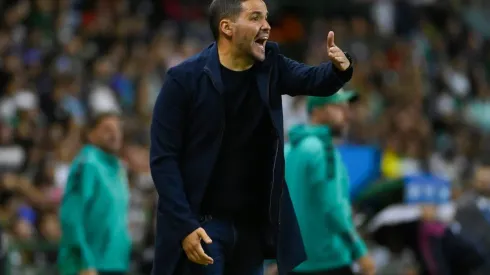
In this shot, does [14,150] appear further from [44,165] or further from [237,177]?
[237,177]

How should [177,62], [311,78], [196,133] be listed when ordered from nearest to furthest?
[311,78] → [196,133] → [177,62]

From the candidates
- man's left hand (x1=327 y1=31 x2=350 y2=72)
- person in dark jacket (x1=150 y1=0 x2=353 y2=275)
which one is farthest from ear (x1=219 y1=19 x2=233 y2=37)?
man's left hand (x1=327 y1=31 x2=350 y2=72)

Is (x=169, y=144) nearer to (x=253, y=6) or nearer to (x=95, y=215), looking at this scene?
(x=253, y=6)

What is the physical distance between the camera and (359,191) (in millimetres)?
13141

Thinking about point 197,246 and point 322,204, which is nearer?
point 197,246

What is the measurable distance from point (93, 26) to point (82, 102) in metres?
2.15

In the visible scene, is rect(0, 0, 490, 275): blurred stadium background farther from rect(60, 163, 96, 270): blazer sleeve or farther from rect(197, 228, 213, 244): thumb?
rect(197, 228, 213, 244): thumb

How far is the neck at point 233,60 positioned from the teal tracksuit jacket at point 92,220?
3331 mm

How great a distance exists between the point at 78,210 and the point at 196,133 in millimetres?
3254

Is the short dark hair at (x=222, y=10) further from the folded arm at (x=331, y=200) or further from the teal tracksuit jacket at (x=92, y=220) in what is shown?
the teal tracksuit jacket at (x=92, y=220)

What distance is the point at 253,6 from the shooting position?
23.8 ft

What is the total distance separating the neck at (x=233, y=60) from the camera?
7320 mm

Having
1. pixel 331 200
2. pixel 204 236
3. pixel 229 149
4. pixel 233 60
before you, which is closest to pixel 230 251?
pixel 204 236

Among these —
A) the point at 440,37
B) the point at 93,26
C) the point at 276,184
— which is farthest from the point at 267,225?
the point at 440,37
